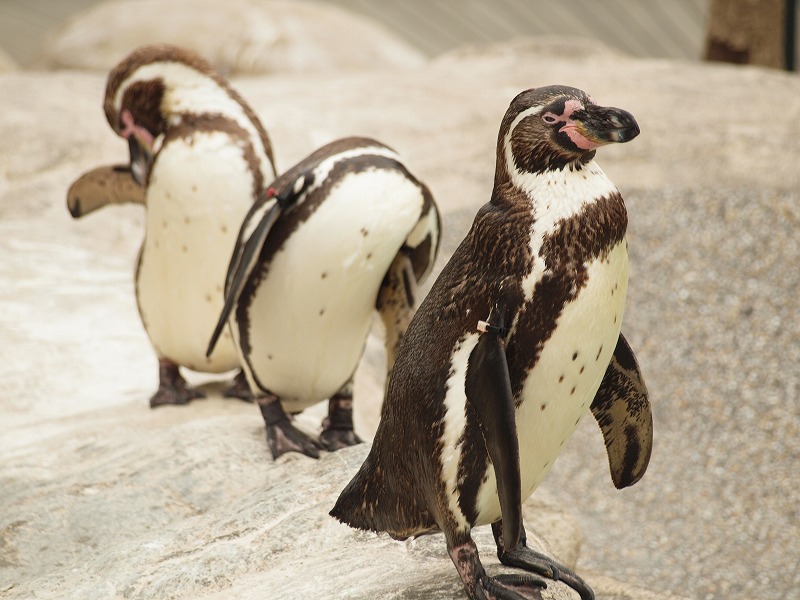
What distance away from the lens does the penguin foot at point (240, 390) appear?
2324 millimetres

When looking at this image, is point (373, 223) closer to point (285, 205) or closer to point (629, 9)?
point (285, 205)

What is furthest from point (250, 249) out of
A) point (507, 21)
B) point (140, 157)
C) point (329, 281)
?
point (507, 21)

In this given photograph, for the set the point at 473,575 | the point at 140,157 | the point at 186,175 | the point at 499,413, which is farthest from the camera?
the point at 140,157

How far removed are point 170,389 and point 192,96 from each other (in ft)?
2.08

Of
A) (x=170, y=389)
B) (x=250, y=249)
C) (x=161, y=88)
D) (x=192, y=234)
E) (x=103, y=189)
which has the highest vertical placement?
(x=161, y=88)

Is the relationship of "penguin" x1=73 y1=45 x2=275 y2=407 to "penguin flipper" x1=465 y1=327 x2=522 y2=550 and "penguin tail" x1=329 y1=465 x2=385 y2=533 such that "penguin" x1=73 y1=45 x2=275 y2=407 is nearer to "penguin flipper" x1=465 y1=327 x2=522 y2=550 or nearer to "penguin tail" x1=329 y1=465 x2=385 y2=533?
"penguin tail" x1=329 y1=465 x2=385 y2=533

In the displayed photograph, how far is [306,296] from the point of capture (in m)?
1.83

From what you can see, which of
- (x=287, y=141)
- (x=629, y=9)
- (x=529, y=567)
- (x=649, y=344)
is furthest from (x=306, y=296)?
(x=629, y=9)

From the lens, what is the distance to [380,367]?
3.01 metres

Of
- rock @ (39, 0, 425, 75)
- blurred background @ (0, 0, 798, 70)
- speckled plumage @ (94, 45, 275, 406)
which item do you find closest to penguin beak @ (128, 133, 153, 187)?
speckled plumage @ (94, 45, 275, 406)

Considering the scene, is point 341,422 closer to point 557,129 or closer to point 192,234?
point 192,234

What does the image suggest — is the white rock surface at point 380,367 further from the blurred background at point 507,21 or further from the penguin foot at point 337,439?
the blurred background at point 507,21

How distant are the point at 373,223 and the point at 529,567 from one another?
0.66 metres

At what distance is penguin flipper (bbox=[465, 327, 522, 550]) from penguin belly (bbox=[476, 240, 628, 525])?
0.06 metres
